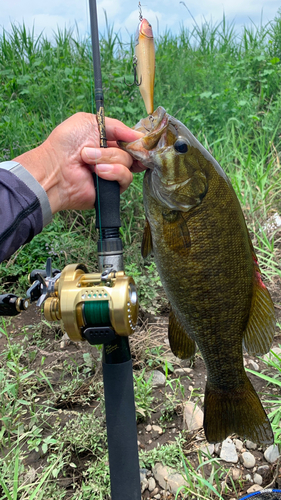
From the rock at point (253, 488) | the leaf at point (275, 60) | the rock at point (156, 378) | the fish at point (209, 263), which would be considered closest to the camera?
the fish at point (209, 263)

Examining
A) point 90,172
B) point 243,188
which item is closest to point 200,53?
point 243,188

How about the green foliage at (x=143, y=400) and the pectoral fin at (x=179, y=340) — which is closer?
the pectoral fin at (x=179, y=340)

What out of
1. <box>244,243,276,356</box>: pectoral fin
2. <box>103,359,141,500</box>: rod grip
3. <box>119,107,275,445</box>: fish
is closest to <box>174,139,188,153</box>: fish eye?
<box>119,107,275,445</box>: fish

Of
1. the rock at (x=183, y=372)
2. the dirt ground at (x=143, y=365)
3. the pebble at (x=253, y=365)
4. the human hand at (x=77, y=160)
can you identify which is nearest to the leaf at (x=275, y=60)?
the dirt ground at (x=143, y=365)

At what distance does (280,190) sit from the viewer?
3.63m

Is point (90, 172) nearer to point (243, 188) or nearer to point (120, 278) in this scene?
point (120, 278)

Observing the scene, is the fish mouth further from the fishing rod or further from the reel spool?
the reel spool

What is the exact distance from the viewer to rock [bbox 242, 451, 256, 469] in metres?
1.85

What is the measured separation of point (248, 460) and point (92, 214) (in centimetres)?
225

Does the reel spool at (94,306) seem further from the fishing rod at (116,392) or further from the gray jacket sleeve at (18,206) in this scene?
the gray jacket sleeve at (18,206)

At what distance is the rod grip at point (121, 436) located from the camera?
126cm

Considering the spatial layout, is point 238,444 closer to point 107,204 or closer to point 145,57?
point 107,204

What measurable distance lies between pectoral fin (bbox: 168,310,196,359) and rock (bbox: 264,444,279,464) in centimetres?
88

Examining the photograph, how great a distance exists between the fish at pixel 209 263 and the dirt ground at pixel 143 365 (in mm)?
632
